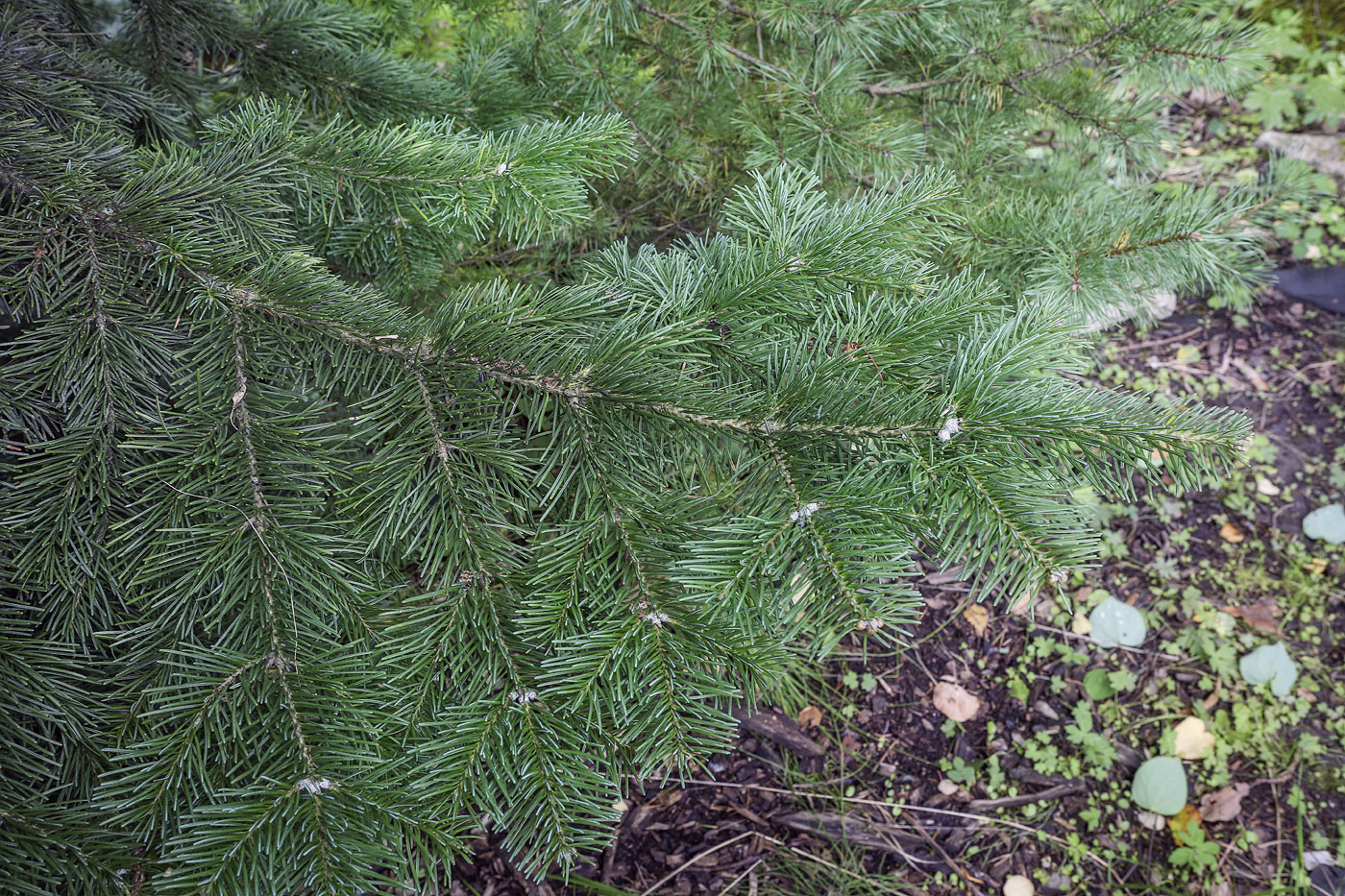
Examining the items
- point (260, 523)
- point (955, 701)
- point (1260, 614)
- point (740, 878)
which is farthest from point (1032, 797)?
point (260, 523)

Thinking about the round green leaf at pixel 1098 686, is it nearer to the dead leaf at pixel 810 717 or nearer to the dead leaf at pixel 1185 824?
the dead leaf at pixel 1185 824

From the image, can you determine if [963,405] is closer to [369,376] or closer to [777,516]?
[777,516]

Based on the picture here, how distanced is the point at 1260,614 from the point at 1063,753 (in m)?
0.84

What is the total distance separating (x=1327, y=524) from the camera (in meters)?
2.28

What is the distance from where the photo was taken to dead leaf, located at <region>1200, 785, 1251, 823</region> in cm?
179

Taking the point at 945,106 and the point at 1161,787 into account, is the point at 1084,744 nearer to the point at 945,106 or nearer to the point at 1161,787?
the point at 1161,787

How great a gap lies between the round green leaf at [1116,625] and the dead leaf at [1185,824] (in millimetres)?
418

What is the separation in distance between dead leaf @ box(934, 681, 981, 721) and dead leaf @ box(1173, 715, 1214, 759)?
512 millimetres

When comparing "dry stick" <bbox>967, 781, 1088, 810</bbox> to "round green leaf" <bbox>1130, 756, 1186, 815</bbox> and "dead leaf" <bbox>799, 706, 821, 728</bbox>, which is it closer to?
"round green leaf" <bbox>1130, 756, 1186, 815</bbox>

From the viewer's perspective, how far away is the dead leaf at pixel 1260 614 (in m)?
2.11

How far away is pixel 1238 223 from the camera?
4.73 feet

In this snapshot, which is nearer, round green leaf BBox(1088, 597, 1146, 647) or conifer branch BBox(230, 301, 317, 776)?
conifer branch BBox(230, 301, 317, 776)

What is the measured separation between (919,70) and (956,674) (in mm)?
1577

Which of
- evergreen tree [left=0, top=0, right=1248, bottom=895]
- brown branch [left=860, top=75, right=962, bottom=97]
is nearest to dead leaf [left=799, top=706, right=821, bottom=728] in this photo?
evergreen tree [left=0, top=0, right=1248, bottom=895]
